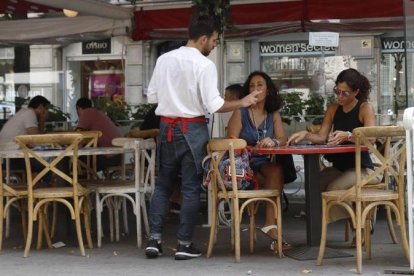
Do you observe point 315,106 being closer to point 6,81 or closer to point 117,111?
point 117,111

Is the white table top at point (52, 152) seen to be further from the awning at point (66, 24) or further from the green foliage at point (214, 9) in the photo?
the awning at point (66, 24)

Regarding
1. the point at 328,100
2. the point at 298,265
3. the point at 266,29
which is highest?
the point at 266,29

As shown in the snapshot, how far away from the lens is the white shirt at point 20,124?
33.8 feet

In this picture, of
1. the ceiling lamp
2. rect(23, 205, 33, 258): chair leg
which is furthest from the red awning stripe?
rect(23, 205, 33, 258): chair leg

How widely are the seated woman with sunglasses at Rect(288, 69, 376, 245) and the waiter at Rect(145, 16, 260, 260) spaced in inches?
34.4

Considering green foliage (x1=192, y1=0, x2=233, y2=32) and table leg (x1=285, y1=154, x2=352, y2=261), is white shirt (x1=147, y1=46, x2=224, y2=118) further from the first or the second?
green foliage (x1=192, y1=0, x2=233, y2=32)

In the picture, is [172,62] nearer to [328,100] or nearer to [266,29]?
[266,29]

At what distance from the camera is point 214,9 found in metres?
8.43

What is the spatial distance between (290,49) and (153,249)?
9.71 meters

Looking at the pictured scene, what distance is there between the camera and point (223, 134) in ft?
32.9

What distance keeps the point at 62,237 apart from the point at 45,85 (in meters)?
9.70

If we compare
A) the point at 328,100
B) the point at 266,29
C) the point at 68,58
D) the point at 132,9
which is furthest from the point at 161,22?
the point at 68,58

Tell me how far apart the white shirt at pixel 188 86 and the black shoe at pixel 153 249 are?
1021 mm

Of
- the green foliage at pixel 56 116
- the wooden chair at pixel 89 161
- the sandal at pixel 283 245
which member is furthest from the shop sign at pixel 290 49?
the sandal at pixel 283 245
